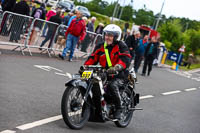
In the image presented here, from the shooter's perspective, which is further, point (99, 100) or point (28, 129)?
point (99, 100)

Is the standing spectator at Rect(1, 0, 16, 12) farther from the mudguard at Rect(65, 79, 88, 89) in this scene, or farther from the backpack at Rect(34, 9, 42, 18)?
the mudguard at Rect(65, 79, 88, 89)

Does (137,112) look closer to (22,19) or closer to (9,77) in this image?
(9,77)

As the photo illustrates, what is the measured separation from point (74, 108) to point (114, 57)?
124 cm

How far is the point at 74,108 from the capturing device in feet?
20.3

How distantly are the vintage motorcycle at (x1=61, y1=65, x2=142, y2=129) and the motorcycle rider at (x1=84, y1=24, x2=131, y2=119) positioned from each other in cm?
11

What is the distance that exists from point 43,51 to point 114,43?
9938 mm

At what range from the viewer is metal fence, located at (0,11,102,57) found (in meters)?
A: 13.7

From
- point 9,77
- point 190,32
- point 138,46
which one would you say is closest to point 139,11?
point 190,32

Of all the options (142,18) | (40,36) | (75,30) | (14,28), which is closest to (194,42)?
(142,18)

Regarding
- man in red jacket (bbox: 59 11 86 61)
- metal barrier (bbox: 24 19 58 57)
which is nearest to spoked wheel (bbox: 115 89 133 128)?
metal barrier (bbox: 24 19 58 57)

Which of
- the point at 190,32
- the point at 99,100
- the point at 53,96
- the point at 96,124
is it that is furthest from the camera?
the point at 190,32

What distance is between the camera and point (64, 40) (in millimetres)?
17031

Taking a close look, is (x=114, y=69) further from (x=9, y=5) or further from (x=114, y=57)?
(x=9, y=5)

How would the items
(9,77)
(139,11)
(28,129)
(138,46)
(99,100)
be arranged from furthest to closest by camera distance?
(139,11) → (138,46) → (9,77) → (99,100) → (28,129)
